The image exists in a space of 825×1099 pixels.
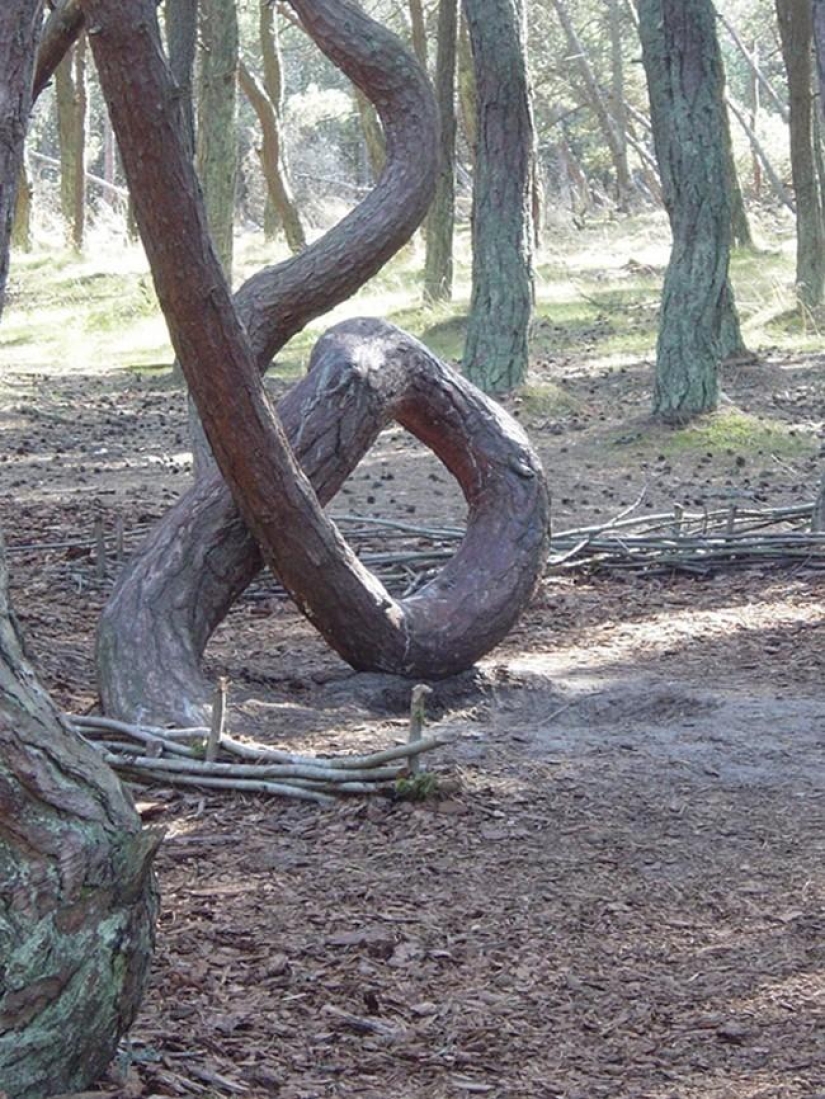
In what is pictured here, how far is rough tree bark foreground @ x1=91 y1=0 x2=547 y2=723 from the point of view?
16.1 feet

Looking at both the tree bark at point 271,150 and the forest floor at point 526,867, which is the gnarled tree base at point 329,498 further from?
the tree bark at point 271,150

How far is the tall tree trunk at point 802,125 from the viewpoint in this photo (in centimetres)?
1781

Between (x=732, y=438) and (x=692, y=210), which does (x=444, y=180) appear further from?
(x=732, y=438)

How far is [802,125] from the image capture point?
18.1m

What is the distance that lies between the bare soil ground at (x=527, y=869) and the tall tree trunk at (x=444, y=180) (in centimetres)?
1127

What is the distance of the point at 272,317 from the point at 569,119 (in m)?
46.2

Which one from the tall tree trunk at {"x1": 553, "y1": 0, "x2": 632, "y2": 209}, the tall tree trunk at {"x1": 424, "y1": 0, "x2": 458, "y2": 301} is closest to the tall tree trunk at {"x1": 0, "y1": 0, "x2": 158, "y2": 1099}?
the tall tree trunk at {"x1": 424, "y1": 0, "x2": 458, "y2": 301}

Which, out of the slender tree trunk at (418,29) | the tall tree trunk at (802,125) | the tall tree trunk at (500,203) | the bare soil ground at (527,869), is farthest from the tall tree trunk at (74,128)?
the bare soil ground at (527,869)

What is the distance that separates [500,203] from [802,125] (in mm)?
6159

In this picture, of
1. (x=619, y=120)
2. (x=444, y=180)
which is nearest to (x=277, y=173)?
(x=444, y=180)

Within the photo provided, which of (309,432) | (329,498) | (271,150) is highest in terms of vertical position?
(271,150)

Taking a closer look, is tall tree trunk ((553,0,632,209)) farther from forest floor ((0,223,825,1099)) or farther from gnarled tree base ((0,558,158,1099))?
gnarled tree base ((0,558,158,1099))

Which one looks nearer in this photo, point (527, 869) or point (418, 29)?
point (527, 869)

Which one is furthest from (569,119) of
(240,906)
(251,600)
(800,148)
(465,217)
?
(240,906)
